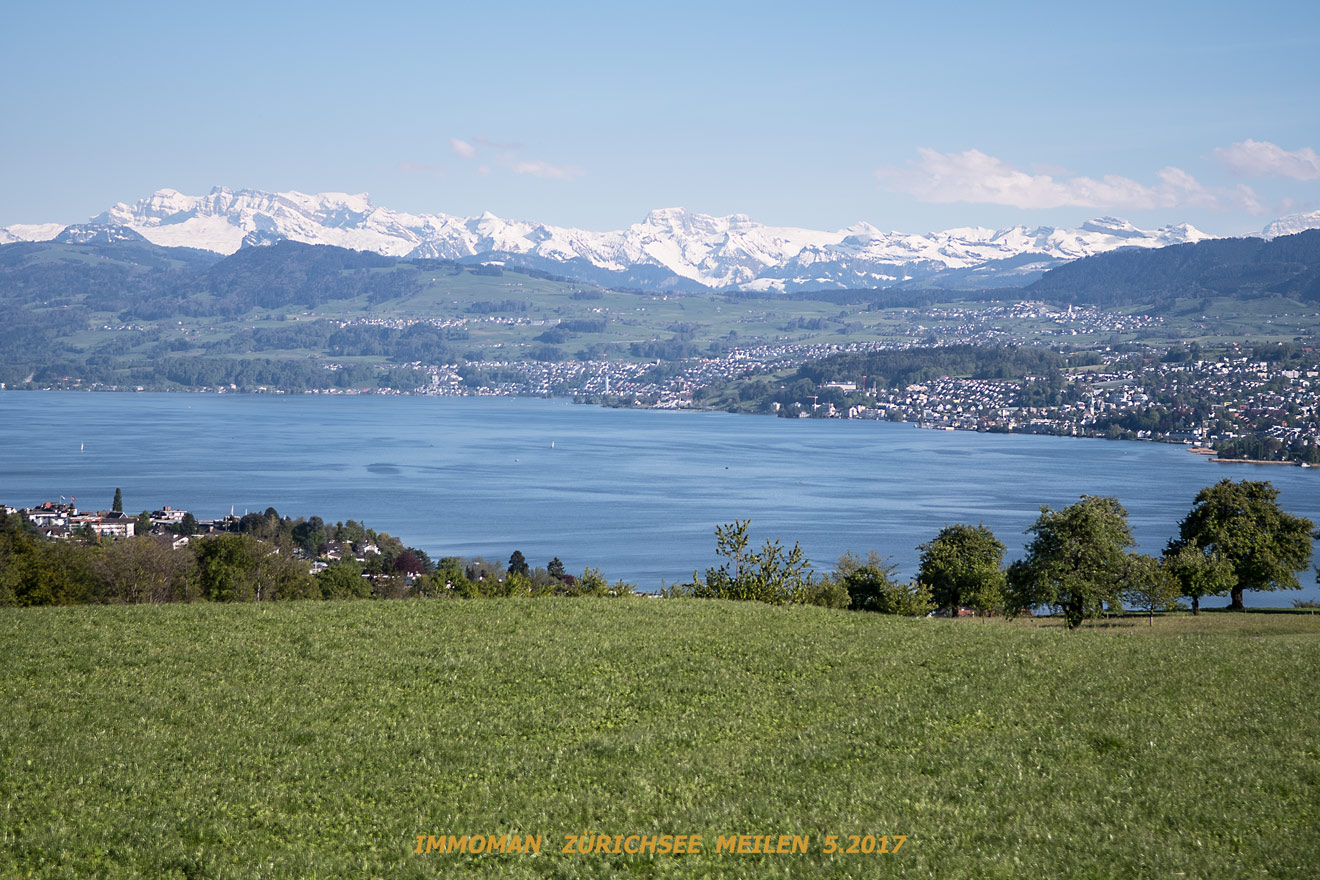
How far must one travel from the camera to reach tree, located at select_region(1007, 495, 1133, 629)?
97.6ft

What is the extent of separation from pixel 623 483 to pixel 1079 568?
89.7 metres

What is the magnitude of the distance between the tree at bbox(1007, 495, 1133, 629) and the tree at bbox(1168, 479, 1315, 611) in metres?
9.79

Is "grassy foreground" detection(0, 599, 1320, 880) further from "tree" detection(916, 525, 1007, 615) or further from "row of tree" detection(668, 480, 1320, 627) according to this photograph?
"tree" detection(916, 525, 1007, 615)

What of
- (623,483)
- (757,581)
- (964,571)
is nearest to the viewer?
(757,581)

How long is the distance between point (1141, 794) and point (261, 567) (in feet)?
109

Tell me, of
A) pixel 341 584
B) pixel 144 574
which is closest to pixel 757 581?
pixel 144 574

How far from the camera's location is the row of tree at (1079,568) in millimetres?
29141

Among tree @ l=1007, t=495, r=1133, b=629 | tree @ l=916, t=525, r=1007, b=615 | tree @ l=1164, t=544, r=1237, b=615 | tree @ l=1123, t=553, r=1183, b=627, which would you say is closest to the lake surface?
tree @ l=916, t=525, r=1007, b=615

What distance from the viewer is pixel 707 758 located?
1080 centimetres

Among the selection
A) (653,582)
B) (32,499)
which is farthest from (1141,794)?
(32,499)

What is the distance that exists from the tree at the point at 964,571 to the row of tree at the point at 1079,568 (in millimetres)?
46

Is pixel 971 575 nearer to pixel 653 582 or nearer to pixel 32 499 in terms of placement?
pixel 653 582

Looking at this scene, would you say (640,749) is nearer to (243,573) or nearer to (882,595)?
(882,595)

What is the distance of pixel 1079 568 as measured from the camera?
3003cm
